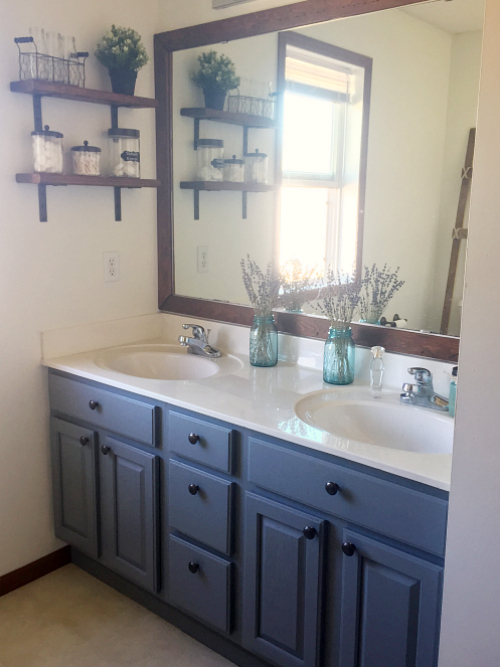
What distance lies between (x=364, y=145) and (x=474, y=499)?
3.84 ft

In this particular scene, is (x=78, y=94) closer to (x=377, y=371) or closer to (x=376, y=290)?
(x=376, y=290)

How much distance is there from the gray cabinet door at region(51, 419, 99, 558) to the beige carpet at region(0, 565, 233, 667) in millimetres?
173

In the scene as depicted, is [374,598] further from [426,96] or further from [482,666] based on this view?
[426,96]

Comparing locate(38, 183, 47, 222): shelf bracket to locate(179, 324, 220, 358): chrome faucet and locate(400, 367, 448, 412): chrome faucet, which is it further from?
locate(400, 367, 448, 412): chrome faucet

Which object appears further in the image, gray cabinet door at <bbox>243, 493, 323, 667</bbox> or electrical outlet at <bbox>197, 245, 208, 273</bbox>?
electrical outlet at <bbox>197, 245, 208, 273</bbox>

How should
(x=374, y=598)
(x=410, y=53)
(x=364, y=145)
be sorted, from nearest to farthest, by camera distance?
(x=374, y=598) → (x=410, y=53) → (x=364, y=145)

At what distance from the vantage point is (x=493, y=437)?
1.32m

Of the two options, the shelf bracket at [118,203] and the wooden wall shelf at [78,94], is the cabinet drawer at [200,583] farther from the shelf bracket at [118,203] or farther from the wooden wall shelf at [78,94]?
the wooden wall shelf at [78,94]

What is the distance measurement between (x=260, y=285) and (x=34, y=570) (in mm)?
1357

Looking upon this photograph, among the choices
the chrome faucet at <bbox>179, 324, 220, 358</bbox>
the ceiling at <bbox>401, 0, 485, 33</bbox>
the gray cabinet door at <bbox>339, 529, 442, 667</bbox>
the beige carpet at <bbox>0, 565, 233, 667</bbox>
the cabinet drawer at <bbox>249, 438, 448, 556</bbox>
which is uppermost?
the ceiling at <bbox>401, 0, 485, 33</bbox>

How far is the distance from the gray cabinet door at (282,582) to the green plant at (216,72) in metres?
1.46

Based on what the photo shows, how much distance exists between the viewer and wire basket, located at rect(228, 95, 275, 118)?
2.29 m

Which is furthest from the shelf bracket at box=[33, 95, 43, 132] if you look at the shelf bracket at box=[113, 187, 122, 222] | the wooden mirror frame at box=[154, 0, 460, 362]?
the wooden mirror frame at box=[154, 0, 460, 362]

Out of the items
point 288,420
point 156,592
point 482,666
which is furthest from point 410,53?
point 156,592
